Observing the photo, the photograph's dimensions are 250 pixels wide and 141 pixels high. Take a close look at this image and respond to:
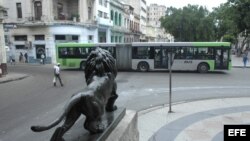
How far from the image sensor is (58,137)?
3.41 m

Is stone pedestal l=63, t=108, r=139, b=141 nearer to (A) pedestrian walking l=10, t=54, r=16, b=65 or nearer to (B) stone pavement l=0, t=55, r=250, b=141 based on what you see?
(B) stone pavement l=0, t=55, r=250, b=141

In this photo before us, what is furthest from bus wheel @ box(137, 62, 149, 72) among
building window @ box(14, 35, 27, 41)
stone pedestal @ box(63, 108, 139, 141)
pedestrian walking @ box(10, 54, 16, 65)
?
pedestrian walking @ box(10, 54, 16, 65)

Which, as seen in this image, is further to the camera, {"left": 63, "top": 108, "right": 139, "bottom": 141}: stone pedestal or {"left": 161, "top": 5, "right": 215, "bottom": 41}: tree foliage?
{"left": 161, "top": 5, "right": 215, "bottom": 41}: tree foliage

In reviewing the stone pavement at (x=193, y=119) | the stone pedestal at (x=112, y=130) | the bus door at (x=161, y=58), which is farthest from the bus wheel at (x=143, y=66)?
the stone pedestal at (x=112, y=130)

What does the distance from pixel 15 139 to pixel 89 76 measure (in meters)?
3.87

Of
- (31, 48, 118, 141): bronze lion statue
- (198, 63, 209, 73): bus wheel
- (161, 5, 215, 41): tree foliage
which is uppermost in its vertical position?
(161, 5, 215, 41): tree foliage

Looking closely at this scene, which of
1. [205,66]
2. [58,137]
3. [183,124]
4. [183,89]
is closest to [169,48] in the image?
[205,66]

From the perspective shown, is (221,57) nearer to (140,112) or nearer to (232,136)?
(140,112)

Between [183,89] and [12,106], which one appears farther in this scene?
[183,89]

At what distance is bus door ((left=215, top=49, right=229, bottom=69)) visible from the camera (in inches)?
802

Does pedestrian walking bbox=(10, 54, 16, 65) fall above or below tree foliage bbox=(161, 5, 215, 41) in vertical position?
below

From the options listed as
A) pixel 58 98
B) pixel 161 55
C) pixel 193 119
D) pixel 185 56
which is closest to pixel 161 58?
pixel 161 55

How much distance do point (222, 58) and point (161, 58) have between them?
4857mm

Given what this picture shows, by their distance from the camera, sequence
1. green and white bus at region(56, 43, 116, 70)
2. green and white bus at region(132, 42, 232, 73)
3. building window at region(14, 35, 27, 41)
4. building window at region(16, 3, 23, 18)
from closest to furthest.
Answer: green and white bus at region(132, 42, 232, 73)
green and white bus at region(56, 43, 116, 70)
building window at region(16, 3, 23, 18)
building window at region(14, 35, 27, 41)
